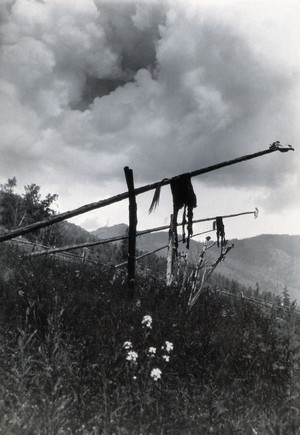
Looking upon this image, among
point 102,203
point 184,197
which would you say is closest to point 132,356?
point 102,203

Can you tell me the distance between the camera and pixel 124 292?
6953 mm

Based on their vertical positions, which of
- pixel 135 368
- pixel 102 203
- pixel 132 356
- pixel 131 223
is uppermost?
pixel 102 203

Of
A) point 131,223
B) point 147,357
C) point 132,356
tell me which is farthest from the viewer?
point 131,223

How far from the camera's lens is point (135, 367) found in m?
3.76

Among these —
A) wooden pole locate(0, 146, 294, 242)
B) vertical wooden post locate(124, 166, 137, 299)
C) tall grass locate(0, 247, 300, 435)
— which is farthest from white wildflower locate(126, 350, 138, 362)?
vertical wooden post locate(124, 166, 137, 299)

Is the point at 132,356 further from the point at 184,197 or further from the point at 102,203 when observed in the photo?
the point at 184,197

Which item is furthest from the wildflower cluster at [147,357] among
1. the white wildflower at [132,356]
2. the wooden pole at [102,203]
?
the wooden pole at [102,203]

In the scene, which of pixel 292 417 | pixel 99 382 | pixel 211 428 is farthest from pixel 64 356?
pixel 292 417

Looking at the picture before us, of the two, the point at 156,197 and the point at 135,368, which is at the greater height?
the point at 156,197

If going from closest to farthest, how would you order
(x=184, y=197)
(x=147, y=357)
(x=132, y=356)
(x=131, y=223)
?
(x=132, y=356) → (x=147, y=357) → (x=184, y=197) → (x=131, y=223)

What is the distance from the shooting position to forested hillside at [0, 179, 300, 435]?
289 cm

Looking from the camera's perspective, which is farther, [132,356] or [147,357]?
[147,357]

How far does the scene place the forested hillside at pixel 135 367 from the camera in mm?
2893

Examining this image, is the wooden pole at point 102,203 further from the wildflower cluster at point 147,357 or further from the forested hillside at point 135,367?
the wildflower cluster at point 147,357
